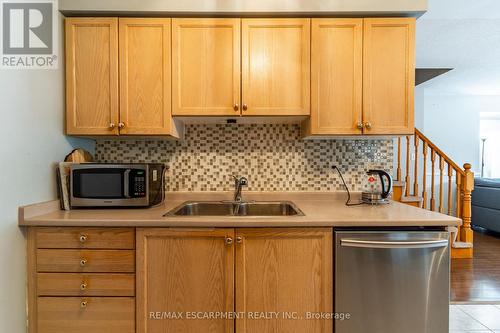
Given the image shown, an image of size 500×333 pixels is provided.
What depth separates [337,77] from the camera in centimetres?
181

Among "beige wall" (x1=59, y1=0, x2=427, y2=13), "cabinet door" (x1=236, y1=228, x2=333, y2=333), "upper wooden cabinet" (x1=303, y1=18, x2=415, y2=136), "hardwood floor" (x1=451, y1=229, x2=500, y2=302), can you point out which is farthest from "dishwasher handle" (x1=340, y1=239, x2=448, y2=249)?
"hardwood floor" (x1=451, y1=229, x2=500, y2=302)

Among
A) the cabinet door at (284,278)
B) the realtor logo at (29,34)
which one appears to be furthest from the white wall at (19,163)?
the cabinet door at (284,278)

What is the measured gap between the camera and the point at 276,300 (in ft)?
4.79

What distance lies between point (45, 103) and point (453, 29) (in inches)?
151

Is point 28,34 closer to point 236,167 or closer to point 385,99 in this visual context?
point 236,167

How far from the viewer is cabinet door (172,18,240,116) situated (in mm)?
1788

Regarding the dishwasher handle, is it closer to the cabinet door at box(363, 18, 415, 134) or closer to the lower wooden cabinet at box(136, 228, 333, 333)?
the lower wooden cabinet at box(136, 228, 333, 333)

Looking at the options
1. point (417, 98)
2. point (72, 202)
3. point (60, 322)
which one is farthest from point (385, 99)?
point (417, 98)

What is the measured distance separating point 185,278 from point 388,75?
1.68 m

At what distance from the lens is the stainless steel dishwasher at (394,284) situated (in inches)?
56.3

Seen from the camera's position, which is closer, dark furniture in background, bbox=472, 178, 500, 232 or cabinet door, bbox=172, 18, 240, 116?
cabinet door, bbox=172, 18, 240, 116

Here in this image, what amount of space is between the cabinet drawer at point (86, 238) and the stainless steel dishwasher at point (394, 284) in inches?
41.9

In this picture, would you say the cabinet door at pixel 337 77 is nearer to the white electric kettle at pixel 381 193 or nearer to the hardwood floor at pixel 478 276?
the white electric kettle at pixel 381 193

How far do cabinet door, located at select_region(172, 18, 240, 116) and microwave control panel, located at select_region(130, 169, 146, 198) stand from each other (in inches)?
16.9
